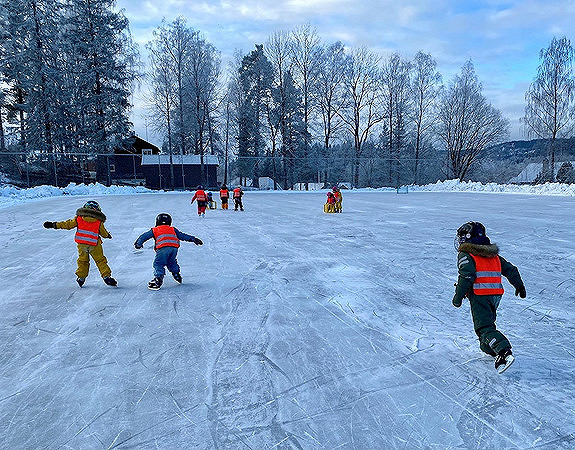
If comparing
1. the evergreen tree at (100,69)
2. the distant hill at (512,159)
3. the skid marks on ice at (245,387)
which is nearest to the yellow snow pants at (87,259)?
the skid marks on ice at (245,387)

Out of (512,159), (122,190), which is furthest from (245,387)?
(512,159)

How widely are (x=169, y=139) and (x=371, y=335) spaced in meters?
33.7

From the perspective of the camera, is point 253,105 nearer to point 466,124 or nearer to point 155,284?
point 466,124

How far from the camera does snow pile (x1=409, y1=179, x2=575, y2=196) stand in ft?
78.9

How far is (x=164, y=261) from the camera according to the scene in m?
4.48

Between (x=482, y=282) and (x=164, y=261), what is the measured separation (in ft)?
11.5

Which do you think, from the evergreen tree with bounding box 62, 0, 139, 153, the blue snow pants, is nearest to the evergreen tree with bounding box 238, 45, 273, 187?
the evergreen tree with bounding box 62, 0, 139, 153

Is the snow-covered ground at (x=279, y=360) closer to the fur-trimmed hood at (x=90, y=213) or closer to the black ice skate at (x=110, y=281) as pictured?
the black ice skate at (x=110, y=281)

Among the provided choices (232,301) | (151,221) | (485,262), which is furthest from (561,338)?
(151,221)

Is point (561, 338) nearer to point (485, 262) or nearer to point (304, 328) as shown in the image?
point (485, 262)

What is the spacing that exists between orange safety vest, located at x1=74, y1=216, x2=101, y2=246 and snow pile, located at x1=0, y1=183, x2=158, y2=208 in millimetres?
14056

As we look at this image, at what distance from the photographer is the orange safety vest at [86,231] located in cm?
435

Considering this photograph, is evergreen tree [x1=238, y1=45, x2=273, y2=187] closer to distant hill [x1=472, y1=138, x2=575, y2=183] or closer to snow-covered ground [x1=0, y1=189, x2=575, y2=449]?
distant hill [x1=472, y1=138, x2=575, y2=183]

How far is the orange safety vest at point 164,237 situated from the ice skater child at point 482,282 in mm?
3277
